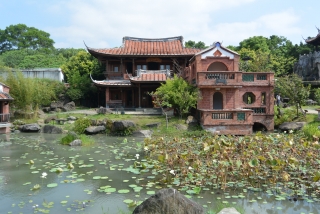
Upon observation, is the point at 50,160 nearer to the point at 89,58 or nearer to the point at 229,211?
the point at 229,211

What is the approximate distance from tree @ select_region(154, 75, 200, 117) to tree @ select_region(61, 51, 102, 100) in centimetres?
1309

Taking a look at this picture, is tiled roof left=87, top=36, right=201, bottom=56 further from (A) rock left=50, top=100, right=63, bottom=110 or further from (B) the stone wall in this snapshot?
(B) the stone wall

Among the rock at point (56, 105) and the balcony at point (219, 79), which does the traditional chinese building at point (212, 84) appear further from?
the rock at point (56, 105)

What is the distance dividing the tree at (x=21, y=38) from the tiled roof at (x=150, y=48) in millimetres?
36335

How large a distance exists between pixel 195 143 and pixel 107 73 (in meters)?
17.5

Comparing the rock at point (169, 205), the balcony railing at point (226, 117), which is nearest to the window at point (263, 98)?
the balcony railing at point (226, 117)

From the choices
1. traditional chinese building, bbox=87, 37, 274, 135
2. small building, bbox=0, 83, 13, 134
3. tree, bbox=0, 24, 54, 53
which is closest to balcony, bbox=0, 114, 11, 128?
small building, bbox=0, 83, 13, 134

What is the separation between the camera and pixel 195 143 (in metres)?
12.1

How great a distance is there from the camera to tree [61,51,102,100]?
28737 millimetres

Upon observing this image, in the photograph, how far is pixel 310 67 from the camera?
30.8 metres

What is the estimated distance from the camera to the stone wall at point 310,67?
98.1 ft

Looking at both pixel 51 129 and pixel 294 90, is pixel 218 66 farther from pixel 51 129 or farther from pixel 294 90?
pixel 51 129

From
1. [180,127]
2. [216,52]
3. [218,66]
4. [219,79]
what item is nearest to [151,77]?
[218,66]

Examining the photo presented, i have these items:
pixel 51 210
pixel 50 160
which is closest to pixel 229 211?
pixel 51 210
